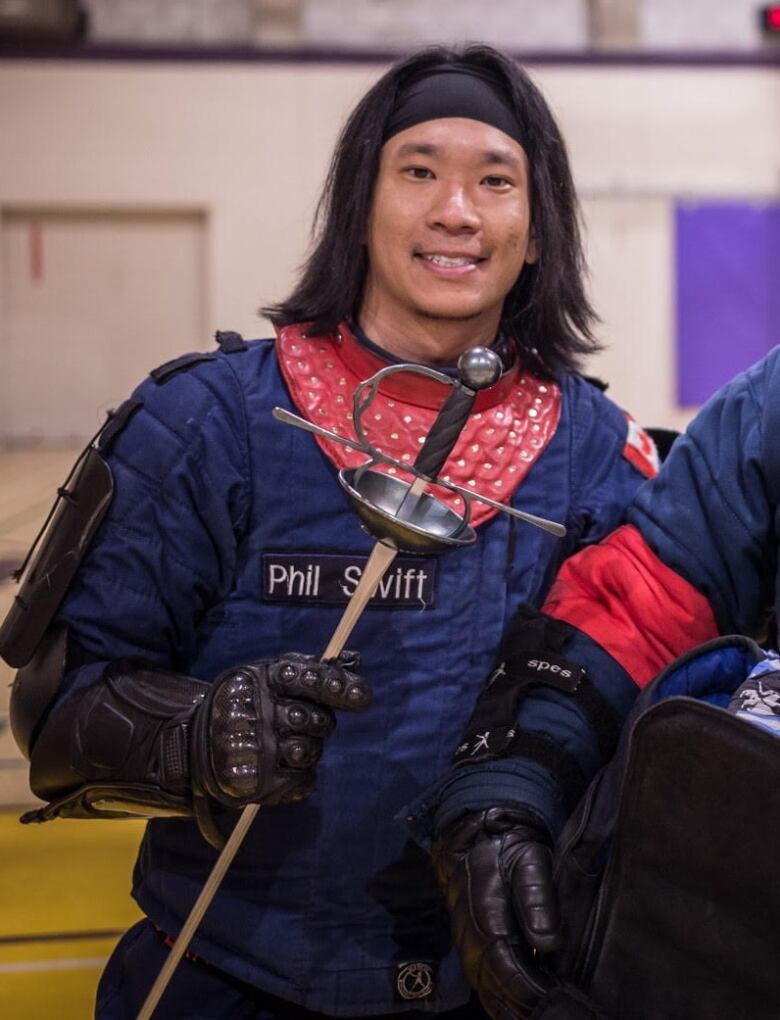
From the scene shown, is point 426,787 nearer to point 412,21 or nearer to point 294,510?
point 294,510

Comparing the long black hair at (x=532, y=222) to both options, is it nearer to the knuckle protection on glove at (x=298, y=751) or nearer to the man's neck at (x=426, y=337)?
the man's neck at (x=426, y=337)

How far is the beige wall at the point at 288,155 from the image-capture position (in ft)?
29.9

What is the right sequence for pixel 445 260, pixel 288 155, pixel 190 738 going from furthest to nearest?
pixel 288 155, pixel 445 260, pixel 190 738

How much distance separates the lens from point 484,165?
1.69 metres

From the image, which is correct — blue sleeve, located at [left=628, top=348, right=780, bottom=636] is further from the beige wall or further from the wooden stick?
the beige wall

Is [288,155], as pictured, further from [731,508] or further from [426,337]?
[731,508]

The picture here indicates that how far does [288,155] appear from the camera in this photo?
9.38 metres

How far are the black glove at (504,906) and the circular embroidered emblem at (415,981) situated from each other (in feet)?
0.91

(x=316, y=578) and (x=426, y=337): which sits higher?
(x=426, y=337)

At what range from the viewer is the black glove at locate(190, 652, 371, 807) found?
134 centimetres

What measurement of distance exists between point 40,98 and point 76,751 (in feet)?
27.6

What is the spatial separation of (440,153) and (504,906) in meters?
0.92

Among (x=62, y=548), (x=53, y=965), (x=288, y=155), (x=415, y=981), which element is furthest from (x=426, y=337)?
(x=288, y=155)

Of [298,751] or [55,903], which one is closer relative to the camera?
[298,751]
